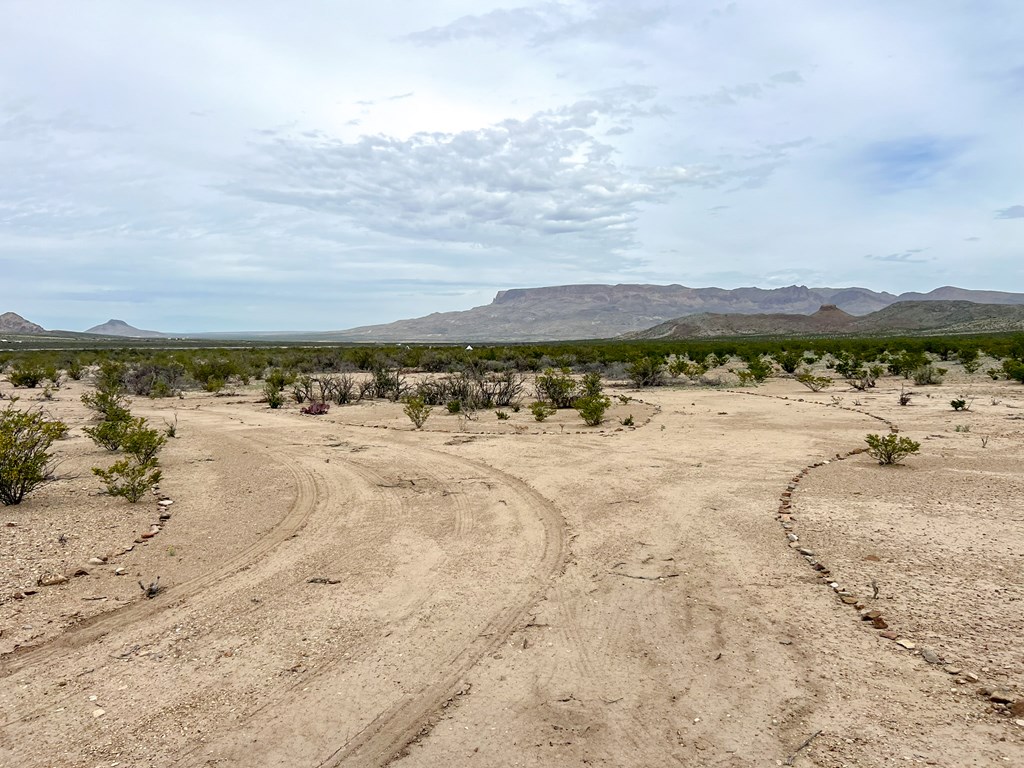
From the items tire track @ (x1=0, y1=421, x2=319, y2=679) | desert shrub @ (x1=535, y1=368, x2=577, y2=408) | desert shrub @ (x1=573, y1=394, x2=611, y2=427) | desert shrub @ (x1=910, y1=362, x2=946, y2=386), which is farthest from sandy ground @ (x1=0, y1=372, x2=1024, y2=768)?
desert shrub @ (x1=910, y1=362, x2=946, y2=386)

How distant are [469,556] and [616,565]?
1.57 metres

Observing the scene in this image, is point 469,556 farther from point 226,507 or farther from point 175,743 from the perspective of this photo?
point 226,507

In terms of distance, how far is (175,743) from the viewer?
3785 millimetres

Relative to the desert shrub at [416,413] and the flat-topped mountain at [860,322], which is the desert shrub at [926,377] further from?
the flat-topped mountain at [860,322]

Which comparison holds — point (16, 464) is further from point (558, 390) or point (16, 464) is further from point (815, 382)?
point (815, 382)

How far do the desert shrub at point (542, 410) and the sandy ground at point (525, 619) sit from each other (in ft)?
20.2

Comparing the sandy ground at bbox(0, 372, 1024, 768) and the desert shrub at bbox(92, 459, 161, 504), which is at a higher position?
the desert shrub at bbox(92, 459, 161, 504)

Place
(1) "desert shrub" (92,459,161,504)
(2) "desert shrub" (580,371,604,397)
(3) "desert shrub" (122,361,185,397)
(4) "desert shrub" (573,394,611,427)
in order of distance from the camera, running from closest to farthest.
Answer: (1) "desert shrub" (92,459,161,504) → (4) "desert shrub" (573,394,611,427) → (2) "desert shrub" (580,371,604,397) → (3) "desert shrub" (122,361,185,397)

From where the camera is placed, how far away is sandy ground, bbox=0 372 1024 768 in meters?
3.81

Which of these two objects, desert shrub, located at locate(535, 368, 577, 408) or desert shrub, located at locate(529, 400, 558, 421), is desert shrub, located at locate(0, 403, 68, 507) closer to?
desert shrub, located at locate(529, 400, 558, 421)

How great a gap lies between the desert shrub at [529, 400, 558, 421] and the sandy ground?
6169mm

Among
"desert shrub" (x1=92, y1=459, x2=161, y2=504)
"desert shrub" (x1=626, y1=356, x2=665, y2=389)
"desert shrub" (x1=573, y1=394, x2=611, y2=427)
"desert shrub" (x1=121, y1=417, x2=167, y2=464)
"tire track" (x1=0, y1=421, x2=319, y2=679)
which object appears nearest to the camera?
"tire track" (x1=0, y1=421, x2=319, y2=679)

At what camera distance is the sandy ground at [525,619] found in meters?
3.81

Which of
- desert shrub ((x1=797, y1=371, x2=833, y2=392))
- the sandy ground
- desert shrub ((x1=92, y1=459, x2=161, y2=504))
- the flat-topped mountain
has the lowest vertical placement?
the sandy ground
